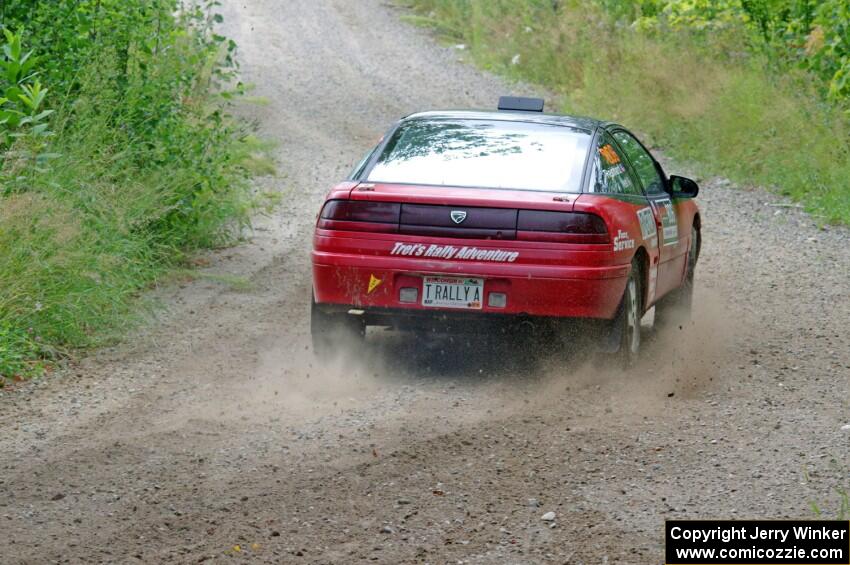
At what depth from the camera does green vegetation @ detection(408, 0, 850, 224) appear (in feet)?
50.3

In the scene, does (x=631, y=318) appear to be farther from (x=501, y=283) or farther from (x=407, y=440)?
(x=407, y=440)

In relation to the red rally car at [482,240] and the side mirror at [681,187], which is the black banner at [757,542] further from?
the side mirror at [681,187]

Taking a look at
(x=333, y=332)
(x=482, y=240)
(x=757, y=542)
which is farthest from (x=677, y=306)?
(x=757, y=542)

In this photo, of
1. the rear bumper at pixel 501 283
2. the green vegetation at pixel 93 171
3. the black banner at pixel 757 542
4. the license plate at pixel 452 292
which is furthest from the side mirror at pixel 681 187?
the black banner at pixel 757 542

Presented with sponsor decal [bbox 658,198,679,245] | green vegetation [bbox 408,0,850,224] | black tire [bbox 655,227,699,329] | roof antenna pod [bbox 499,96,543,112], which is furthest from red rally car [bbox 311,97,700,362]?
green vegetation [bbox 408,0,850,224]

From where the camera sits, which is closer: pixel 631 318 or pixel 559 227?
pixel 559 227

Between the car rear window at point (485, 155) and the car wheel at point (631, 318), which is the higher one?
the car rear window at point (485, 155)

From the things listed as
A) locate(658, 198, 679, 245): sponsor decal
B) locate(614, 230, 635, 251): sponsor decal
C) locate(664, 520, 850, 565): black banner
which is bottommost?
locate(658, 198, 679, 245): sponsor decal

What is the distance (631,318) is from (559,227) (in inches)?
37.1

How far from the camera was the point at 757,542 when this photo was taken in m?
4.87

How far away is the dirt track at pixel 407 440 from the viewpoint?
4977 millimetres

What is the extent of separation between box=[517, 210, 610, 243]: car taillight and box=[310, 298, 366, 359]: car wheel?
117cm

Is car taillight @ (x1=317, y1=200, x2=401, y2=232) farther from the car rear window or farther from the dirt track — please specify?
the dirt track

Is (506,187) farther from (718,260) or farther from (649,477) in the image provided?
(718,260)
